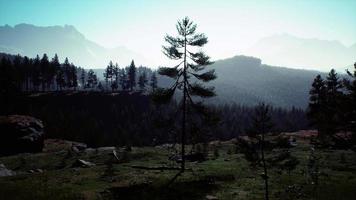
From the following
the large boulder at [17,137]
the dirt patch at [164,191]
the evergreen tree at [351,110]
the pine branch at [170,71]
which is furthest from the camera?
the large boulder at [17,137]

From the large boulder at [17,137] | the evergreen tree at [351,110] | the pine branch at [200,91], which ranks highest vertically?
the pine branch at [200,91]

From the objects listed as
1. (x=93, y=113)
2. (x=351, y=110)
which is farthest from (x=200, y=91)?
(x=93, y=113)

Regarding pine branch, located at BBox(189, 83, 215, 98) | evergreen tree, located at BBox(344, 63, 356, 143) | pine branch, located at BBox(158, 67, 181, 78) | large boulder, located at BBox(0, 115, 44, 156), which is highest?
pine branch, located at BBox(158, 67, 181, 78)

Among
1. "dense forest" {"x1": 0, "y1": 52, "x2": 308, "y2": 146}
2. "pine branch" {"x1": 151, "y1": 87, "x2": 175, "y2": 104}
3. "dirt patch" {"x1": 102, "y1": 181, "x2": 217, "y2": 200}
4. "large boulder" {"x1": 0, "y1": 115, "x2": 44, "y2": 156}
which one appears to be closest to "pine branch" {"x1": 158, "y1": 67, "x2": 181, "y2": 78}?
"pine branch" {"x1": 151, "y1": 87, "x2": 175, "y2": 104}

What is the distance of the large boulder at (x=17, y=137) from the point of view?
190ft

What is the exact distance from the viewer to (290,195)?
22016 mm

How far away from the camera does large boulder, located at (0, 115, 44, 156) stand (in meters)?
58.0

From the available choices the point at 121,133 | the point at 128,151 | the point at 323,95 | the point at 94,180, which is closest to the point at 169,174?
the point at 94,180

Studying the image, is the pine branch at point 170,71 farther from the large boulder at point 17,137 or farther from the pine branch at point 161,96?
the large boulder at point 17,137

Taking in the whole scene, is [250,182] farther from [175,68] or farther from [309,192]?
[175,68]

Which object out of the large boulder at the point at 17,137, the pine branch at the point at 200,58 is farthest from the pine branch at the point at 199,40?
the large boulder at the point at 17,137

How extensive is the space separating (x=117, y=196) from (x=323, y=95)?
50261 millimetres

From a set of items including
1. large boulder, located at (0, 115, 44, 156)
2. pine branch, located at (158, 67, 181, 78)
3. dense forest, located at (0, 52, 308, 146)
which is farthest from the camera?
dense forest, located at (0, 52, 308, 146)

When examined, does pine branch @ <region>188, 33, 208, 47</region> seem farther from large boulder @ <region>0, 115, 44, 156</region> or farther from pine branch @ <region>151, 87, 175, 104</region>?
large boulder @ <region>0, 115, 44, 156</region>
